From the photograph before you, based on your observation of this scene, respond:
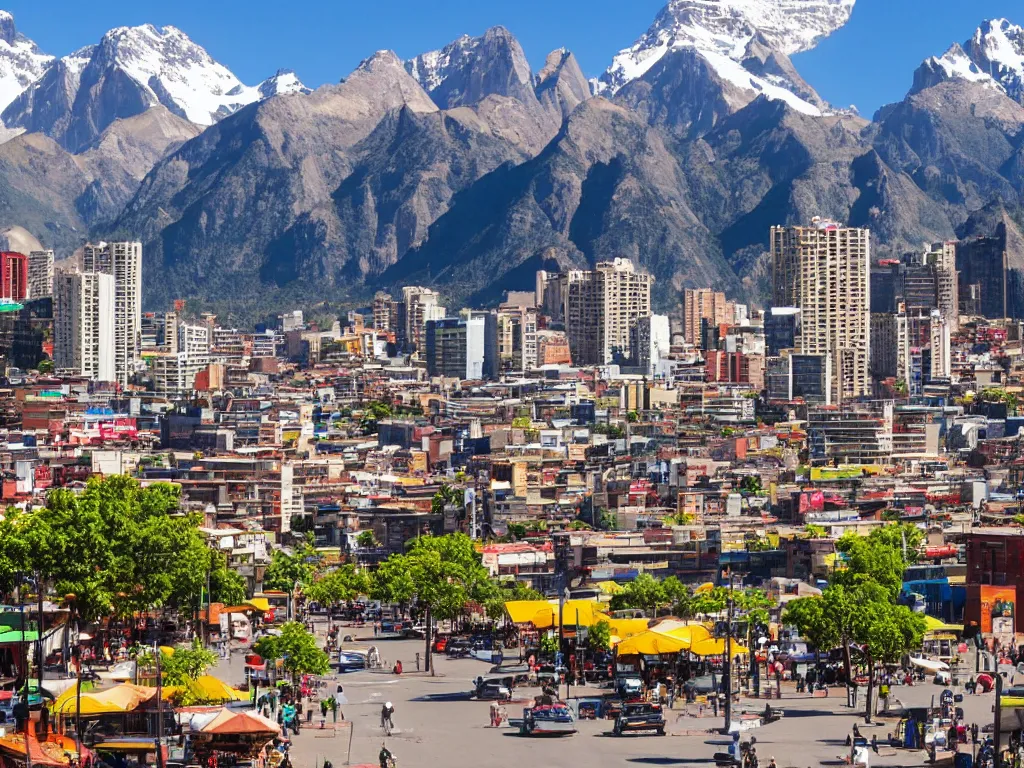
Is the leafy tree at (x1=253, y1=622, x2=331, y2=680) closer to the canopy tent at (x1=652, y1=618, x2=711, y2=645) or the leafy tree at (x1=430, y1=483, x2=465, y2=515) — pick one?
the canopy tent at (x1=652, y1=618, x2=711, y2=645)

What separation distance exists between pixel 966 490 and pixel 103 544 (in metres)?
83.7

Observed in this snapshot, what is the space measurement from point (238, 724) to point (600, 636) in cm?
2305

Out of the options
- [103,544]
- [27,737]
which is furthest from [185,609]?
[27,737]

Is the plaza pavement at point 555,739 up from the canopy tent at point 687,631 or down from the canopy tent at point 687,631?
down

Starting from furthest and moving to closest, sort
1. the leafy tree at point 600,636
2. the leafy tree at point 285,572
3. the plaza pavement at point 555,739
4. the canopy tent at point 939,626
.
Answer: the leafy tree at point 285,572, the canopy tent at point 939,626, the leafy tree at point 600,636, the plaza pavement at point 555,739

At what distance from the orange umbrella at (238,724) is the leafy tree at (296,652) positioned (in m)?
14.1

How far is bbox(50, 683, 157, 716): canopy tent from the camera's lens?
176ft

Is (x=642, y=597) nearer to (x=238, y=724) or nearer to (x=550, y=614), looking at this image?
(x=550, y=614)

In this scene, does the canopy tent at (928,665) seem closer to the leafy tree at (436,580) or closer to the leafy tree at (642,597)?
the leafy tree at (436,580)

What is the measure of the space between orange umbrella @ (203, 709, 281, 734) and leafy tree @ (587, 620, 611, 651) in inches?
866

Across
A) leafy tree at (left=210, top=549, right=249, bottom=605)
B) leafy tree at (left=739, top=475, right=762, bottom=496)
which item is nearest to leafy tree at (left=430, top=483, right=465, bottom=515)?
leafy tree at (left=739, top=475, right=762, bottom=496)

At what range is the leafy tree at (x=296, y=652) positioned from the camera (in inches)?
2672

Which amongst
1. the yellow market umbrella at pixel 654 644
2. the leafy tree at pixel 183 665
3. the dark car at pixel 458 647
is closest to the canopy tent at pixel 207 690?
the leafy tree at pixel 183 665

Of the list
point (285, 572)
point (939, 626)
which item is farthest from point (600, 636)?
point (285, 572)
